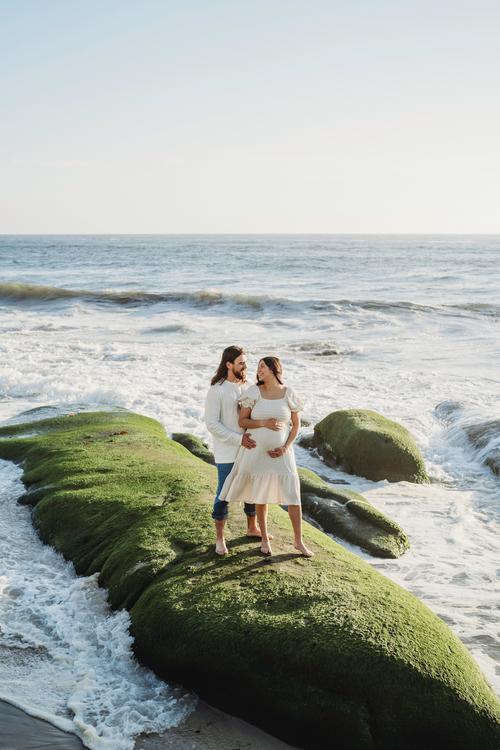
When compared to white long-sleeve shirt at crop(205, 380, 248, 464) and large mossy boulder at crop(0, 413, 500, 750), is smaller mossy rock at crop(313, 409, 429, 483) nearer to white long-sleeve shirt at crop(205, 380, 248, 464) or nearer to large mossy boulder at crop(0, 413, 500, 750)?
large mossy boulder at crop(0, 413, 500, 750)

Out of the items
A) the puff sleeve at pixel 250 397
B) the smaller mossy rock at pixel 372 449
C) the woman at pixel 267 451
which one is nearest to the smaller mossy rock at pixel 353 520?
the smaller mossy rock at pixel 372 449

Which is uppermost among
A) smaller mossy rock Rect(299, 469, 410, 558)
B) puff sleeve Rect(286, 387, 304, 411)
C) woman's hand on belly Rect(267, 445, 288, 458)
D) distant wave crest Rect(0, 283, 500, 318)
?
puff sleeve Rect(286, 387, 304, 411)

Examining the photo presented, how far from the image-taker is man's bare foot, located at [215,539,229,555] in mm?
7812

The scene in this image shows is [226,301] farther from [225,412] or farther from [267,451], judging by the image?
[267,451]

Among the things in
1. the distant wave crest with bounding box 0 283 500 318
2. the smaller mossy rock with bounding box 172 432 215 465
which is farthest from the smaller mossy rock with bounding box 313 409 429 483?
the distant wave crest with bounding box 0 283 500 318

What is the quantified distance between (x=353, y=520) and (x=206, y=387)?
10315 millimetres

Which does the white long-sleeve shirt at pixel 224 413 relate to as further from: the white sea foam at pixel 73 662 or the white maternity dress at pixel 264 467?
the white sea foam at pixel 73 662

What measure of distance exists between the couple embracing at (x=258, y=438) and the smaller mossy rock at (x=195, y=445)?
6.41 meters

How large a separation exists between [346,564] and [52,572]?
11.6 feet

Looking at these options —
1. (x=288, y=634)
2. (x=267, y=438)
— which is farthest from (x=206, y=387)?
(x=288, y=634)

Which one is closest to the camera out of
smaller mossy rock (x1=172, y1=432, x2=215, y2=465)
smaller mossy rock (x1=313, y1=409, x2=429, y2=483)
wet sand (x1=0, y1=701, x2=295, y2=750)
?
wet sand (x1=0, y1=701, x2=295, y2=750)

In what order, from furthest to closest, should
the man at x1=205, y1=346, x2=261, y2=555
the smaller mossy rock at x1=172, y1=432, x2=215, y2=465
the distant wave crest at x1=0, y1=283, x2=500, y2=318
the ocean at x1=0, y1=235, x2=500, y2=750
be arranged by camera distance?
the distant wave crest at x1=0, y1=283, x2=500, y2=318, the smaller mossy rock at x1=172, y1=432, x2=215, y2=465, the man at x1=205, y1=346, x2=261, y2=555, the ocean at x1=0, y1=235, x2=500, y2=750

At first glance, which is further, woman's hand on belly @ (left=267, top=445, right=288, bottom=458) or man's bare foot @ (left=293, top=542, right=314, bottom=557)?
man's bare foot @ (left=293, top=542, right=314, bottom=557)

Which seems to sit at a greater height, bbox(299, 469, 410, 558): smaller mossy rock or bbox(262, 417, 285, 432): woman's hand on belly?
bbox(262, 417, 285, 432): woman's hand on belly
